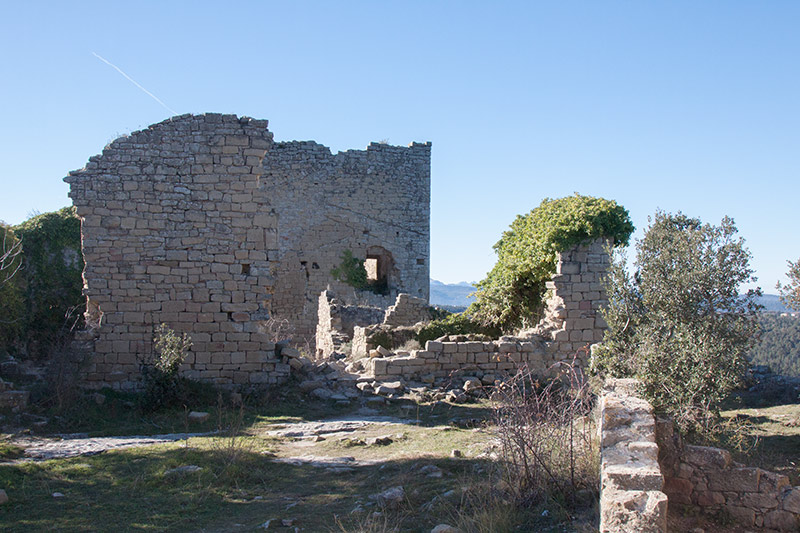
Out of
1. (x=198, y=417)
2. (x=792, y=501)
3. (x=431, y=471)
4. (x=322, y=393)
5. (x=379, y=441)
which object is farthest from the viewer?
(x=322, y=393)

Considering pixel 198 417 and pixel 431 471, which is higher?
pixel 198 417

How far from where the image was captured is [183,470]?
665cm

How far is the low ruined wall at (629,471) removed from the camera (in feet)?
12.5

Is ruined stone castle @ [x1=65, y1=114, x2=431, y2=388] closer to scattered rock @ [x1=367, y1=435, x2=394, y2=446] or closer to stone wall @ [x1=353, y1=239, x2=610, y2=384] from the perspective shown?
stone wall @ [x1=353, y1=239, x2=610, y2=384]

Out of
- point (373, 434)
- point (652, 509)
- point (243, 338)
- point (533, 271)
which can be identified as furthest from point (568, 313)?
point (652, 509)

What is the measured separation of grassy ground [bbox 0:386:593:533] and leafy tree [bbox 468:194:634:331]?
407 cm

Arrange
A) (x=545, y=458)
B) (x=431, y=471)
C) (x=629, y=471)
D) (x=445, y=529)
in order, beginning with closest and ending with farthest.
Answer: (x=629, y=471) → (x=445, y=529) → (x=545, y=458) → (x=431, y=471)

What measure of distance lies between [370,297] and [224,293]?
40.4 ft

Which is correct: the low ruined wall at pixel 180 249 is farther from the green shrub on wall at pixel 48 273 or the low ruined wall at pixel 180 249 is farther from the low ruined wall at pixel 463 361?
the green shrub on wall at pixel 48 273

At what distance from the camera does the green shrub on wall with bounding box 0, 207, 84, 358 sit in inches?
653

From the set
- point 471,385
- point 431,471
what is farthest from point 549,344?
point 431,471

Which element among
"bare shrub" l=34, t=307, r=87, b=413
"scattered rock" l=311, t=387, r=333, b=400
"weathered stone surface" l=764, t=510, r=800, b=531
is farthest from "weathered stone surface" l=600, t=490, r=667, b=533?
"bare shrub" l=34, t=307, r=87, b=413

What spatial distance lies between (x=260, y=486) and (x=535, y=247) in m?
7.31

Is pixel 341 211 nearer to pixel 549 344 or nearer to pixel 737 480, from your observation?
pixel 549 344
